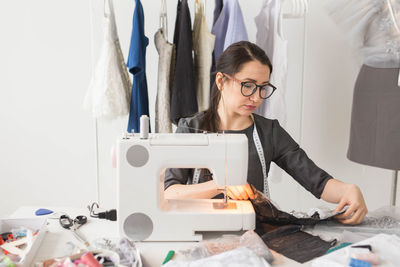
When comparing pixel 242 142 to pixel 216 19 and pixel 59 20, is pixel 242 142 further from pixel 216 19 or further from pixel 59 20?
pixel 59 20

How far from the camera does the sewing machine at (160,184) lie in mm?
1253

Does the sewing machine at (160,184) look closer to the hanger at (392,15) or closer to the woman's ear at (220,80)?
the woman's ear at (220,80)

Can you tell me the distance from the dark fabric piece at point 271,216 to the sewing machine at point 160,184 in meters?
0.11

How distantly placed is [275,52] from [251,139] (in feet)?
2.84

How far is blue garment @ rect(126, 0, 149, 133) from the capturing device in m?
2.39

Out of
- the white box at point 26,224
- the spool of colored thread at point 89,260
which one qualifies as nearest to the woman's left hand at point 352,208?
the spool of colored thread at point 89,260

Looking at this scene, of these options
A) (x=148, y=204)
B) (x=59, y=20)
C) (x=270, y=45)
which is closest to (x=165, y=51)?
(x=270, y=45)

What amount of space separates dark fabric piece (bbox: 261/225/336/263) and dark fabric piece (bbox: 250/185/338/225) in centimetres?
3

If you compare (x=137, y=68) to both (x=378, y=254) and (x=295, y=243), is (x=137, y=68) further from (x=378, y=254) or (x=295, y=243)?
(x=378, y=254)

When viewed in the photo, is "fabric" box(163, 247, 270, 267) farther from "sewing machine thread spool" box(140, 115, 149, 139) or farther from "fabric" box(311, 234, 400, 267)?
"sewing machine thread spool" box(140, 115, 149, 139)

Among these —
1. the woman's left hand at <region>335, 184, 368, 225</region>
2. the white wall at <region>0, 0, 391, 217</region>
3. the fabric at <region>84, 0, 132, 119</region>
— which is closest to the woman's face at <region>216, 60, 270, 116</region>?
the woman's left hand at <region>335, 184, 368, 225</region>

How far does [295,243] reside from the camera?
122cm

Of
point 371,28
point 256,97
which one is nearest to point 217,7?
point 371,28

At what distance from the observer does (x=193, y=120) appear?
1.83 metres
